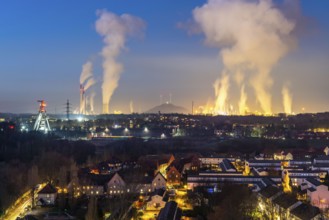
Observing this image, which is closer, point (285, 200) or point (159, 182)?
point (285, 200)

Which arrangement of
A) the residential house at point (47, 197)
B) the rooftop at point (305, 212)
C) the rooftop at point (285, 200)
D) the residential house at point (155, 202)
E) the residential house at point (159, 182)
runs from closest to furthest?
1. the rooftop at point (305, 212)
2. the rooftop at point (285, 200)
3. the residential house at point (155, 202)
4. the residential house at point (47, 197)
5. the residential house at point (159, 182)

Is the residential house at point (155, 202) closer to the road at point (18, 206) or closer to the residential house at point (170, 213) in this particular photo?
the residential house at point (170, 213)

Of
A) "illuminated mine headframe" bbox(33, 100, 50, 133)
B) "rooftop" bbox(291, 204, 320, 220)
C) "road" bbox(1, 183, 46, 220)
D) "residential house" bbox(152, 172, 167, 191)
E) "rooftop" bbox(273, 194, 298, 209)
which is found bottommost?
"road" bbox(1, 183, 46, 220)

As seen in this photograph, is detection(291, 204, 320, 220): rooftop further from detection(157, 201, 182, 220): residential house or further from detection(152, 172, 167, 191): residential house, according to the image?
detection(152, 172, 167, 191): residential house

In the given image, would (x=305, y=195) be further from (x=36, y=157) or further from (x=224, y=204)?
(x=36, y=157)

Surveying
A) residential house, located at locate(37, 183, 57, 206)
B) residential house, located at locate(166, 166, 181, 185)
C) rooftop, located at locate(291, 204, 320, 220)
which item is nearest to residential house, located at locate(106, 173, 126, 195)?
residential house, located at locate(37, 183, 57, 206)

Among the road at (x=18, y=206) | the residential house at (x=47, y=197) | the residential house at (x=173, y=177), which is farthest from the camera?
the residential house at (x=173, y=177)

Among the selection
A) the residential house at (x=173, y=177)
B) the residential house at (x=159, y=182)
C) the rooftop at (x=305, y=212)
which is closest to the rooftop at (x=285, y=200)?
the rooftop at (x=305, y=212)

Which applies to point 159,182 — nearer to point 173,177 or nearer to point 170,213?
point 173,177

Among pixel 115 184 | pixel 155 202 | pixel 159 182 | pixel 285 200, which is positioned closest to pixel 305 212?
pixel 285 200

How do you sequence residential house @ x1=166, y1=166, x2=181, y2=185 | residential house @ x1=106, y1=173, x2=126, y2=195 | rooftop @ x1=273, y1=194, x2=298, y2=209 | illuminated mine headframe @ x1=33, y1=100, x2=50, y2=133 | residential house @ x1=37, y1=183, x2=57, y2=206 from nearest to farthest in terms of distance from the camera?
rooftop @ x1=273, y1=194, x2=298, y2=209 → residential house @ x1=37, y1=183, x2=57, y2=206 → residential house @ x1=106, y1=173, x2=126, y2=195 → residential house @ x1=166, y1=166, x2=181, y2=185 → illuminated mine headframe @ x1=33, y1=100, x2=50, y2=133

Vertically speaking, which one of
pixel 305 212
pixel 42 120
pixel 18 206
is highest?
pixel 42 120
